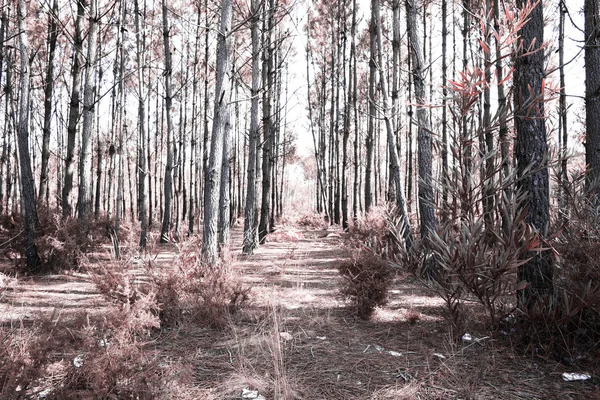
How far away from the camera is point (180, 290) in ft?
11.0

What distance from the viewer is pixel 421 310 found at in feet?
12.7

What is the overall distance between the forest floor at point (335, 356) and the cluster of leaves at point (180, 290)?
5.5 inches

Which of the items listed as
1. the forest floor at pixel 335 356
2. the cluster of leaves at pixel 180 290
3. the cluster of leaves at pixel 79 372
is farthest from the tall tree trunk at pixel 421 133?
the cluster of leaves at pixel 79 372

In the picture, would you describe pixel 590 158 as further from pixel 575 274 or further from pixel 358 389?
pixel 358 389

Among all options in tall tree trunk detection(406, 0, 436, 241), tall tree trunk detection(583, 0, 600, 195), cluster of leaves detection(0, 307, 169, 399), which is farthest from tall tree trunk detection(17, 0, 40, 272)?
tall tree trunk detection(583, 0, 600, 195)

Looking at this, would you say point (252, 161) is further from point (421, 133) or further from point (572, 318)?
point (572, 318)

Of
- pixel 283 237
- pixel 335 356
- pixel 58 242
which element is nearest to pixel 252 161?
pixel 283 237

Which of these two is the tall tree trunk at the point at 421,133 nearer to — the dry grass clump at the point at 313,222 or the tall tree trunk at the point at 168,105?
the tall tree trunk at the point at 168,105

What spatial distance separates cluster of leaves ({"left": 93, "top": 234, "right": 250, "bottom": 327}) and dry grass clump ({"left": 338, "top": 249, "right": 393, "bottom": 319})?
44.9 inches

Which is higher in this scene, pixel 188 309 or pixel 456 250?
pixel 456 250

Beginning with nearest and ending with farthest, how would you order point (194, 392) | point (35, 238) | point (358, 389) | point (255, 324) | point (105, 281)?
point (194, 392), point (358, 389), point (105, 281), point (255, 324), point (35, 238)

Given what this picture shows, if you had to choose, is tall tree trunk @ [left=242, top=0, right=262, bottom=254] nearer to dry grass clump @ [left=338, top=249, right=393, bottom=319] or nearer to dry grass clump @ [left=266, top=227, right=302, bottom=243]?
dry grass clump @ [left=266, top=227, right=302, bottom=243]

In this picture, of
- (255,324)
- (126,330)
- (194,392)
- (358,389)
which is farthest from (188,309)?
(358,389)

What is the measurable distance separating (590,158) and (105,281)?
6.38 m
